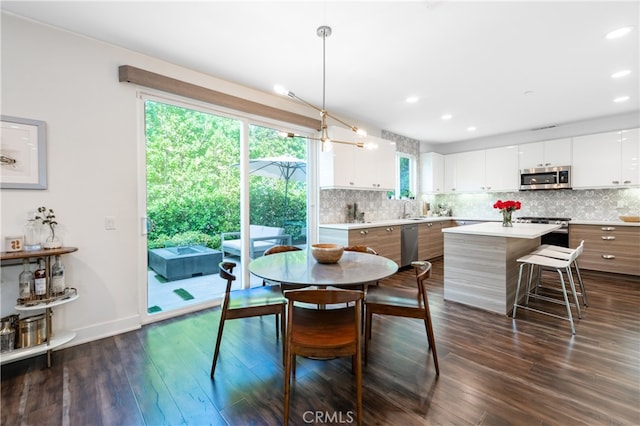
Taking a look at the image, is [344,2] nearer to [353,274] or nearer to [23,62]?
[353,274]

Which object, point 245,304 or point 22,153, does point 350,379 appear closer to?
point 245,304

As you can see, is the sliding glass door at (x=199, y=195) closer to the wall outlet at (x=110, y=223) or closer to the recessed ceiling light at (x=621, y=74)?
the wall outlet at (x=110, y=223)

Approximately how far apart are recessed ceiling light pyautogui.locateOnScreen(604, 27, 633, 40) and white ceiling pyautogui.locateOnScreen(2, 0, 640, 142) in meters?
0.05

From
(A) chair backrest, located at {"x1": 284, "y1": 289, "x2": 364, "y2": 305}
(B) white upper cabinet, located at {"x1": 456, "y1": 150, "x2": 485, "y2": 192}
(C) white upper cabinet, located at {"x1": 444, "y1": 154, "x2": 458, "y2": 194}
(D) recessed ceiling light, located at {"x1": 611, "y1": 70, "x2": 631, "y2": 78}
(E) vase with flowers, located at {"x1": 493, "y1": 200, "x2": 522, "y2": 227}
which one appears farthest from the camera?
(C) white upper cabinet, located at {"x1": 444, "y1": 154, "x2": 458, "y2": 194}

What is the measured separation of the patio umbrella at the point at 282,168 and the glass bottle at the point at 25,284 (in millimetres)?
2272

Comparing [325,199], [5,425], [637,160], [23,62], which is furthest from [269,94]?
[637,160]

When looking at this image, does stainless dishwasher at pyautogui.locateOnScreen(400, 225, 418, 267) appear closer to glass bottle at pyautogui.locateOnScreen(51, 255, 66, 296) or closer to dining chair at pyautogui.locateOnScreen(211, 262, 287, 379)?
dining chair at pyautogui.locateOnScreen(211, 262, 287, 379)

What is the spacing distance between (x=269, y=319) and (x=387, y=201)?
3.72 metres

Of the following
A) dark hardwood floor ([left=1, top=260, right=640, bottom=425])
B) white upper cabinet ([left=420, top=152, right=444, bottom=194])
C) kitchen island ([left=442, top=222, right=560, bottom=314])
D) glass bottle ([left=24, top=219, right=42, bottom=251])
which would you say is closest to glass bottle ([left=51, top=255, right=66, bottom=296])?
glass bottle ([left=24, top=219, right=42, bottom=251])

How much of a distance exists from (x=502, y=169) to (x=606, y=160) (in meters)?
1.52

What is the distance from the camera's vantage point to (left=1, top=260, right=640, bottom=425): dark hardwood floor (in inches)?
65.3

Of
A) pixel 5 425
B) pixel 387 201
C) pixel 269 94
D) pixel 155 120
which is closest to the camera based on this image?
pixel 5 425

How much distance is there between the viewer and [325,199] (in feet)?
15.4

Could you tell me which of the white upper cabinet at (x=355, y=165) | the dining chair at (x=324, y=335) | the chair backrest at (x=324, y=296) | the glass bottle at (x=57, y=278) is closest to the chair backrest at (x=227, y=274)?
the dining chair at (x=324, y=335)
